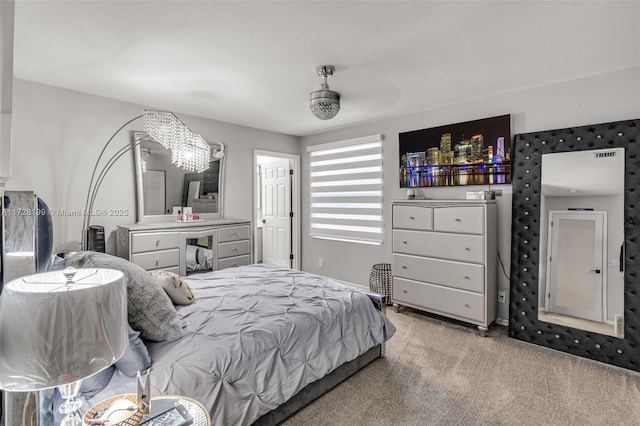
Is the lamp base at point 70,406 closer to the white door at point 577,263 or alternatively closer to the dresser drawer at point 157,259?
the dresser drawer at point 157,259

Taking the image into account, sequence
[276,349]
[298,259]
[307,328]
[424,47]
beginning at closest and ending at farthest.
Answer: [276,349] < [307,328] < [424,47] < [298,259]

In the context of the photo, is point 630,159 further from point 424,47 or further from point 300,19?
point 300,19

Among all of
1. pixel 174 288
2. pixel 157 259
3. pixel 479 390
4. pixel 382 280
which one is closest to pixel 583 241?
pixel 479 390

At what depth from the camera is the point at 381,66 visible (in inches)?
107

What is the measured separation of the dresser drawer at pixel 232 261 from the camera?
4.03 metres

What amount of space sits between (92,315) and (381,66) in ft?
8.66

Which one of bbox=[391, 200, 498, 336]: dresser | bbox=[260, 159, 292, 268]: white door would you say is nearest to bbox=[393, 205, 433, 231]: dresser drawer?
bbox=[391, 200, 498, 336]: dresser

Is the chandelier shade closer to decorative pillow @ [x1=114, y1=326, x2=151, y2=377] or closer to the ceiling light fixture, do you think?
the ceiling light fixture

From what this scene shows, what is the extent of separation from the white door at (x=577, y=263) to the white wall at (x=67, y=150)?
444 centimetres

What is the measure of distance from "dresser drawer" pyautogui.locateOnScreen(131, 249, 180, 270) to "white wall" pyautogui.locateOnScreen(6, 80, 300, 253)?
51 centimetres

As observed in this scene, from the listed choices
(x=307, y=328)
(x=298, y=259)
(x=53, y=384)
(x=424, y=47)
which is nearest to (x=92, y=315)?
(x=53, y=384)

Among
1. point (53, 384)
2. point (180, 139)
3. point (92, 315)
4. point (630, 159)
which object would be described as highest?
point (180, 139)

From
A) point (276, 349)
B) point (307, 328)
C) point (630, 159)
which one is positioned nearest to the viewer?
point (276, 349)

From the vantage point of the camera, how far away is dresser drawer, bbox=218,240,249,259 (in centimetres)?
402
